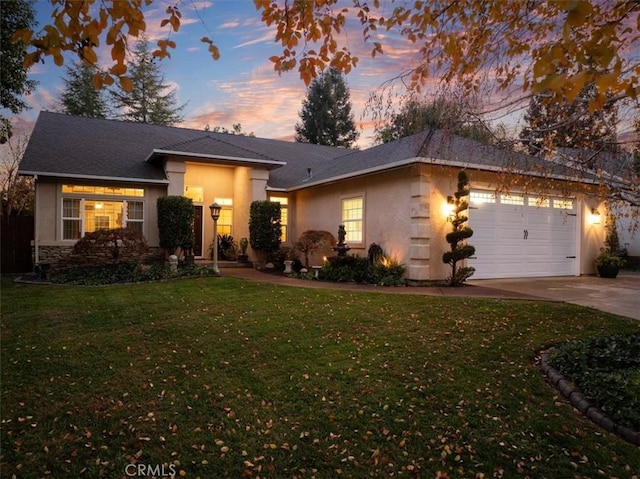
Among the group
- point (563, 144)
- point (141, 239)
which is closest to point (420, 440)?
point (563, 144)

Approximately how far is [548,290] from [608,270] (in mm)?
4293

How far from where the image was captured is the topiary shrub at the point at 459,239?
9336 millimetres

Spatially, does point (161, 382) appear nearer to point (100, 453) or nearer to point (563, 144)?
point (100, 453)

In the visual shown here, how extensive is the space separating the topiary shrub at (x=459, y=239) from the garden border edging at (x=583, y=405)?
497 cm

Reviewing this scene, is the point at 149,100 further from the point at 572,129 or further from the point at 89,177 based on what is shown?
the point at 572,129

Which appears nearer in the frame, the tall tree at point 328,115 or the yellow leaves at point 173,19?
the yellow leaves at point 173,19

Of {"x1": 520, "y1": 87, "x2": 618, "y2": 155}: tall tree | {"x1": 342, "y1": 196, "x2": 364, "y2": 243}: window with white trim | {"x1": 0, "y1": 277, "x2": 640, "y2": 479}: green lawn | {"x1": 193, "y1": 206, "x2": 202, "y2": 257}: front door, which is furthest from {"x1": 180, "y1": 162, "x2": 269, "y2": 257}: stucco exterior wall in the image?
{"x1": 520, "y1": 87, "x2": 618, "y2": 155}: tall tree

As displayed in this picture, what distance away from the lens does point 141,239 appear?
38.3ft

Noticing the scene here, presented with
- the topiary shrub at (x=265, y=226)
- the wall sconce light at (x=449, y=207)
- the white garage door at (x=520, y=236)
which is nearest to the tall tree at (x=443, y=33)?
the wall sconce light at (x=449, y=207)

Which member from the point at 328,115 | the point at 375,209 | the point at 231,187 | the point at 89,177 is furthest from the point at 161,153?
the point at 328,115

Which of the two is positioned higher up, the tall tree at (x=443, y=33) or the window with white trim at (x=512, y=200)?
the tall tree at (x=443, y=33)

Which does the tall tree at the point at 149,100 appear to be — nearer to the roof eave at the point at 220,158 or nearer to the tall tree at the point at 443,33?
the roof eave at the point at 220,158

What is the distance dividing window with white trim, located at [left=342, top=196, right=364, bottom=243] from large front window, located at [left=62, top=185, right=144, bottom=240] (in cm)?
659

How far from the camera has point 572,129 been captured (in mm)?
5711
